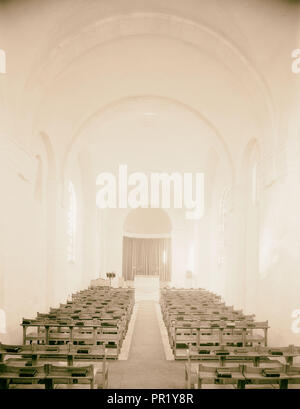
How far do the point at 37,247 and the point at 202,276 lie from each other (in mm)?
11604

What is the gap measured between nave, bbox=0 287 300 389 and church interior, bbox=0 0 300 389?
4 centimetres

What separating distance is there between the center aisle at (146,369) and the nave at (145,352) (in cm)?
2

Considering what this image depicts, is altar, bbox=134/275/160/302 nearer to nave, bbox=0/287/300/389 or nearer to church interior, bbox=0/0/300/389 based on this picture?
church interior, bbox=0/0/300/389

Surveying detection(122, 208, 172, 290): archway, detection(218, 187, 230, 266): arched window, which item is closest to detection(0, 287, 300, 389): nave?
detection(218, 187, 230, 266): arched window

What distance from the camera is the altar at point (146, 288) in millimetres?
22469

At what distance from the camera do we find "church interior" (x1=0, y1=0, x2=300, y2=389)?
7.57 meters

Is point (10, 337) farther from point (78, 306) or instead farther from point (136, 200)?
point (136, 200)

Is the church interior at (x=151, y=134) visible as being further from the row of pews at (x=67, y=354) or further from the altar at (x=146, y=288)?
the altar at (x=146, y=288)

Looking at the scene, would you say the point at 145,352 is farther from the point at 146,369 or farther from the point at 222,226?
the point at 222,226

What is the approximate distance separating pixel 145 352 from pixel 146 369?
162 centimetres

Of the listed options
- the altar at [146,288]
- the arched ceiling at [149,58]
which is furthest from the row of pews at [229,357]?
the altar at [146,288]

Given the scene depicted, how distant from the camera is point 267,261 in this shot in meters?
11.0

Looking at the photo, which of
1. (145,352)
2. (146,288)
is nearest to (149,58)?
(145,352)
